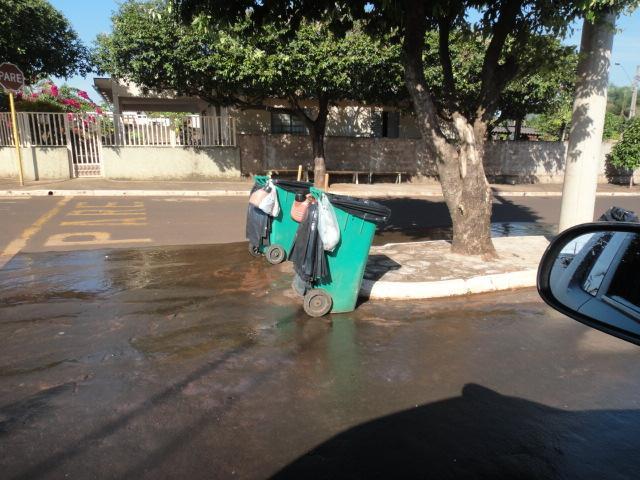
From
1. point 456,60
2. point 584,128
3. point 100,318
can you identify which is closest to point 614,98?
point 456,60

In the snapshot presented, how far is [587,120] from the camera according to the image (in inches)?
270

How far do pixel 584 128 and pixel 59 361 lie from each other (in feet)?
22.4

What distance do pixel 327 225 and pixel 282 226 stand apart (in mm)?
2174

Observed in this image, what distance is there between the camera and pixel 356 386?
11.7 ft

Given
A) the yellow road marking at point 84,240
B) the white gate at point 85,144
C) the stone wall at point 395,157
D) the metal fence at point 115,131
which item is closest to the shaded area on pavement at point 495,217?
the stone wall at point 395,157

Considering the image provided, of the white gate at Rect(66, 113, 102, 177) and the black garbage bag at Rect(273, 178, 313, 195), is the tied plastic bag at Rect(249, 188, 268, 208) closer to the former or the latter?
the black garbage bag at Rect(273, 178, 313, 195)

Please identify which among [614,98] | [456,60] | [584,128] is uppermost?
[614,98]

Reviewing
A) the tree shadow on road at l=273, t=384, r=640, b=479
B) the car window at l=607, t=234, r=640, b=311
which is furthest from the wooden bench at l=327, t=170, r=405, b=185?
the car window at l=607, t=234, r=640, b=311

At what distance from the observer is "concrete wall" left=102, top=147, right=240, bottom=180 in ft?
53.9

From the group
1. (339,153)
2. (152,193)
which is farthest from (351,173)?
(152,193)

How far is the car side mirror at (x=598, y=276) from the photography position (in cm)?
174

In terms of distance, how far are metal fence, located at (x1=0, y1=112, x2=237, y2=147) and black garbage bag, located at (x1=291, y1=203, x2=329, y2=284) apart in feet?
43.3

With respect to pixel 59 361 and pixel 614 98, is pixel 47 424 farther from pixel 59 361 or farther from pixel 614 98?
pixel 614 98

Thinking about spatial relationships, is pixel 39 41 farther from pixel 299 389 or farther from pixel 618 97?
pixel 618 97
